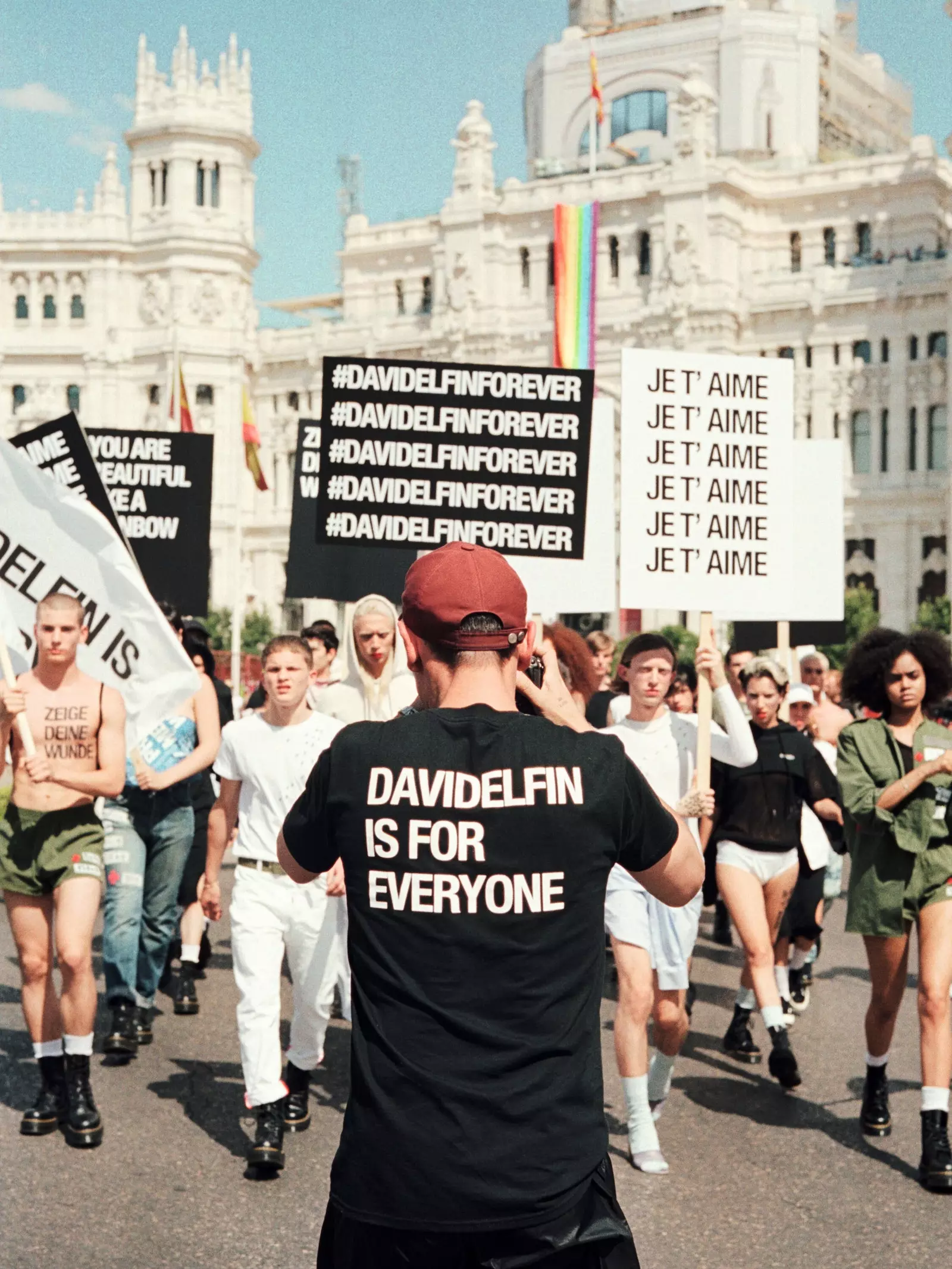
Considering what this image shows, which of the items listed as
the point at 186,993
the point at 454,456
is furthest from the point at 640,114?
the point at 186,993

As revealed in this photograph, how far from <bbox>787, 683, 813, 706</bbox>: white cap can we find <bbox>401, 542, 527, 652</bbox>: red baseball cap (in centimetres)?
865

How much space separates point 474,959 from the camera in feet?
10.1

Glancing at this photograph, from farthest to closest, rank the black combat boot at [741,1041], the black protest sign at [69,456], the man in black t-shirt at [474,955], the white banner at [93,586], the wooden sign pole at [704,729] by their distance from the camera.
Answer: the black protest sign at [69,456], the black combat boot at [741,1041], the white banner at [93,586], the wooden sign pole at [704,729], the man in black t-shirt at [474,955]

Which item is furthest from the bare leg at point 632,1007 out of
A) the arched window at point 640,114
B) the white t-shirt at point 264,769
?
the arched window at point 640,114

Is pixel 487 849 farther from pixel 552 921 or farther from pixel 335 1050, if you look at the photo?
pixel 335 1050

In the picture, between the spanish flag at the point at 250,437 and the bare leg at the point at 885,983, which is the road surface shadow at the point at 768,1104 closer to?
the bare leg at the point at 885,983

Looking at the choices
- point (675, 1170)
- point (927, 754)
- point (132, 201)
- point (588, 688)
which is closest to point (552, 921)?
point (675, 1170)

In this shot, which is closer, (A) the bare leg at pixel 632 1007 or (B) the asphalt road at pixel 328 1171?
(B) the asphalt road at pixel 328 1171

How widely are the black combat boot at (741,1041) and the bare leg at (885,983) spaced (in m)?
1.58

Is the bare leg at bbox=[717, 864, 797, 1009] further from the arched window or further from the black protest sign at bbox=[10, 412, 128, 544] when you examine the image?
the arched window

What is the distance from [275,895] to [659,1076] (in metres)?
1.60

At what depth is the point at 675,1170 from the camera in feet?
21.1

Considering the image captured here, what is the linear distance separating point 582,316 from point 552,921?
1770 inches

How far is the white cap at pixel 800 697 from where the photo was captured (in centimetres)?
1177
